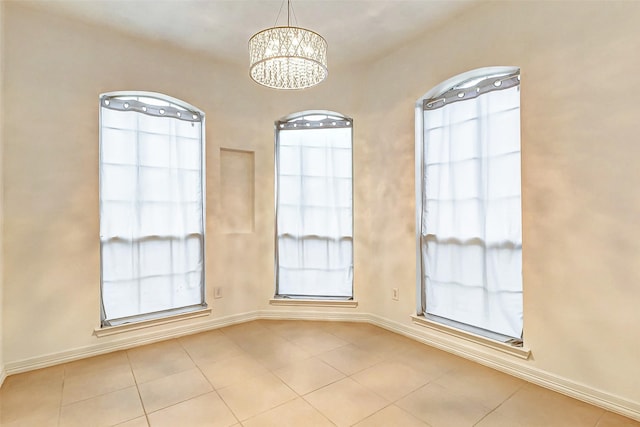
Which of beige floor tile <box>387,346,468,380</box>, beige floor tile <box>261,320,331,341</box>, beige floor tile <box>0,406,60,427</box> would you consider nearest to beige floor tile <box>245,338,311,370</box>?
beige floor tile <box>261,320,331,341</box>

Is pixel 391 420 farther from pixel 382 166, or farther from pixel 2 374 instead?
pixel 2 374

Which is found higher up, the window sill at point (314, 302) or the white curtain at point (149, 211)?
the white curtain at point (149, 211)

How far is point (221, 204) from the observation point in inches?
131

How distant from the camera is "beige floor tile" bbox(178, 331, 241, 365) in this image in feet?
8.41

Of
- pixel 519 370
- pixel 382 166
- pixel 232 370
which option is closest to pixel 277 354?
pixel 232 370

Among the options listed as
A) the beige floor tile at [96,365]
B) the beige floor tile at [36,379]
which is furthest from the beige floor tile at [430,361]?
the beige floor tile at [36,379]

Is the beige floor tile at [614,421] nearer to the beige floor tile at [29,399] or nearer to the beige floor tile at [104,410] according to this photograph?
the beige floor tile at [104,410]

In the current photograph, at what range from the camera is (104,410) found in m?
1.86

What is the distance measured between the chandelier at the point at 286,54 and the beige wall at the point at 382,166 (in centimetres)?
128

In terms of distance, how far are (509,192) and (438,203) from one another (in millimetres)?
612

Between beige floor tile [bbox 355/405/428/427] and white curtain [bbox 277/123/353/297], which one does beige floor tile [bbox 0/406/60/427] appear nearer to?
beige floor tile [bbox 355/405/428/427]

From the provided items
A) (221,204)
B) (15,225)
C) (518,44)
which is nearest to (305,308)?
(221,204)

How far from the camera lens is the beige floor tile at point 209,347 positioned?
2.56 meters

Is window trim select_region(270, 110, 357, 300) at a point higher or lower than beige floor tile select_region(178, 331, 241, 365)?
higher
